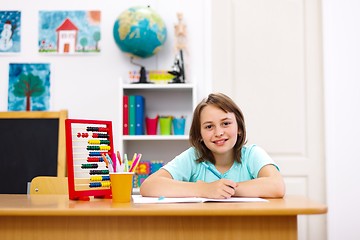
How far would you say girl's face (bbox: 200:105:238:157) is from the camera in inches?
76.5

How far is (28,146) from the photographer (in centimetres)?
357

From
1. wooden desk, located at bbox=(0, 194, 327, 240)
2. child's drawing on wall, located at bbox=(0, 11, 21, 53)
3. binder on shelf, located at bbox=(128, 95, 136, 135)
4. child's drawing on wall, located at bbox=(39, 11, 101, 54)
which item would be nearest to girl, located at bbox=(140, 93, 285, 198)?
wooden desk, located at bbox=(0, 194, 327, 240)

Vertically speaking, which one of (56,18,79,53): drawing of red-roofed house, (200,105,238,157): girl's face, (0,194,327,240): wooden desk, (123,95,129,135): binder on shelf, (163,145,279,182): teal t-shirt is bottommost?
(0,194,327,240): wooden desk

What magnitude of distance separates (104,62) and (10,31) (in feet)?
2.40

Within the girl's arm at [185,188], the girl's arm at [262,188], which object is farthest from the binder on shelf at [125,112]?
the girl's arm at [262,188]

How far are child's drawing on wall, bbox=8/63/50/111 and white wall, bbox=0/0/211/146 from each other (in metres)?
0.04

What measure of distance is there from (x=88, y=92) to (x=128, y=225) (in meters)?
2.46

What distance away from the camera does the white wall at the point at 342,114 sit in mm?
3572

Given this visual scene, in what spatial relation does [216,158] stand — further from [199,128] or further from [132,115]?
[132,115]

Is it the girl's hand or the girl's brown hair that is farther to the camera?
the girl's brown hair

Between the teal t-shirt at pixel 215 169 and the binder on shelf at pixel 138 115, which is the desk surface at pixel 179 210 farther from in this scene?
the binder on shelf at pixel 138 115

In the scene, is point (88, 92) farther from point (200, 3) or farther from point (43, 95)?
point (200, 3)

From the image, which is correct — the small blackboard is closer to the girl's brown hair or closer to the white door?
the white door

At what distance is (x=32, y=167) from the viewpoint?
3.54 m
